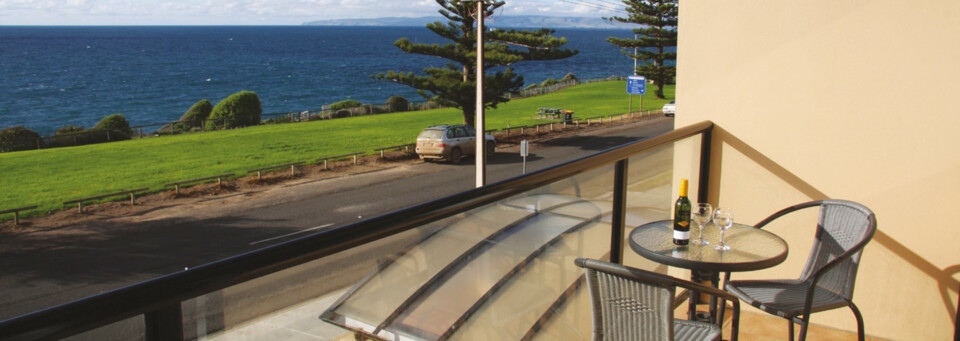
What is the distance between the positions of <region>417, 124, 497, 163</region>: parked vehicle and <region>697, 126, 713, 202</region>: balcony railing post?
18.4 m

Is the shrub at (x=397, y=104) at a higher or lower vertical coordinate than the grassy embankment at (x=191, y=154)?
higher

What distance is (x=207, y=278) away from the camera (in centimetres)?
89

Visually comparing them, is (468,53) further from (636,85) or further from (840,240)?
(840,240)

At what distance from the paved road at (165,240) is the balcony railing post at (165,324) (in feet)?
41.2

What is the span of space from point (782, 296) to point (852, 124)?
1002 mm

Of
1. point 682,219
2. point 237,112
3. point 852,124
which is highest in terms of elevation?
point 852,124

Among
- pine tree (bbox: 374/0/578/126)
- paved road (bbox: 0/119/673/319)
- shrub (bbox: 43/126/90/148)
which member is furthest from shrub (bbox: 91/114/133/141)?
paved road (bbox: 0/119/673/319)

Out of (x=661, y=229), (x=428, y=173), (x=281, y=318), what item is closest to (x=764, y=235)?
(x=661, y=229)

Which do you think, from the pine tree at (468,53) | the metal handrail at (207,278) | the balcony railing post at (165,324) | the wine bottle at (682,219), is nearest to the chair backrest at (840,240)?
the wine bottle at (682,219)

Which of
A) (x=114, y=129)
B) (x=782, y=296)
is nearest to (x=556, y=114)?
(x=114, y=129)

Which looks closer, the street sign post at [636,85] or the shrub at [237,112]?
the street sign post at [636,85]

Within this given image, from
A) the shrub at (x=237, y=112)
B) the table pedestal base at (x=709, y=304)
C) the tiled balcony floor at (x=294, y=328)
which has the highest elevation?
the tiled balcony floor at (x=294, y=328)

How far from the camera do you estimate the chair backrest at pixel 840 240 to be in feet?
7.33

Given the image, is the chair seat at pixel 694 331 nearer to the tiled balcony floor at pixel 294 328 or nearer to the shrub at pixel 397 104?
the tiled balcony floor at pixel 294 328
